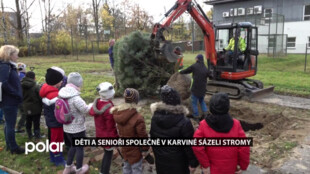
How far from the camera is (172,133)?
117 inches

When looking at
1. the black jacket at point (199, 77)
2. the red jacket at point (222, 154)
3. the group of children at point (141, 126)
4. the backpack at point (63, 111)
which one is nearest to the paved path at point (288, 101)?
the black jacket at point (199, 77)

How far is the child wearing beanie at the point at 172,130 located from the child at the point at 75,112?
1.20 metres

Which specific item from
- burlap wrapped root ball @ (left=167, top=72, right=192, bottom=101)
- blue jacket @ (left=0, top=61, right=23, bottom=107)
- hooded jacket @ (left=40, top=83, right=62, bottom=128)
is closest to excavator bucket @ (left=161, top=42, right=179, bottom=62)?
burlap wrapped root ball @ (left=167, top=72, right=192, bottom=101)

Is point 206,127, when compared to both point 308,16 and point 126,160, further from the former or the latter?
point 308,16

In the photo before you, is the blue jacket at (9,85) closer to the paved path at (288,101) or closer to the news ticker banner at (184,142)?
the news ticker banner at (184,142)

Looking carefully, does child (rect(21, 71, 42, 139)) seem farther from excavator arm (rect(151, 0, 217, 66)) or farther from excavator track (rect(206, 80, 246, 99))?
excavator track (rect(206, 80, 246, 99))

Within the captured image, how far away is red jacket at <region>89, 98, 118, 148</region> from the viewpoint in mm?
3592

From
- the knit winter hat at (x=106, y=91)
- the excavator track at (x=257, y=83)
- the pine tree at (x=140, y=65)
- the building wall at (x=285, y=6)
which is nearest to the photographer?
the knit winter hat at (x=106, y=91)

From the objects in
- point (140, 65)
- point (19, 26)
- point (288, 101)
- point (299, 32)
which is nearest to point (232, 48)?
point (288, 101)

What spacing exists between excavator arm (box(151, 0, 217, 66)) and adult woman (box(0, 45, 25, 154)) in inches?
174

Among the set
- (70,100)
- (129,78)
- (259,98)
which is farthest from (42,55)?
(70,100)

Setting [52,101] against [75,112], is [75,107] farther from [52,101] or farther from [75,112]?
[52,101]

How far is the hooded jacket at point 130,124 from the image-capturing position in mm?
3287

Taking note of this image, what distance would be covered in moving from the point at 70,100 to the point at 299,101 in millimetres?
7883
